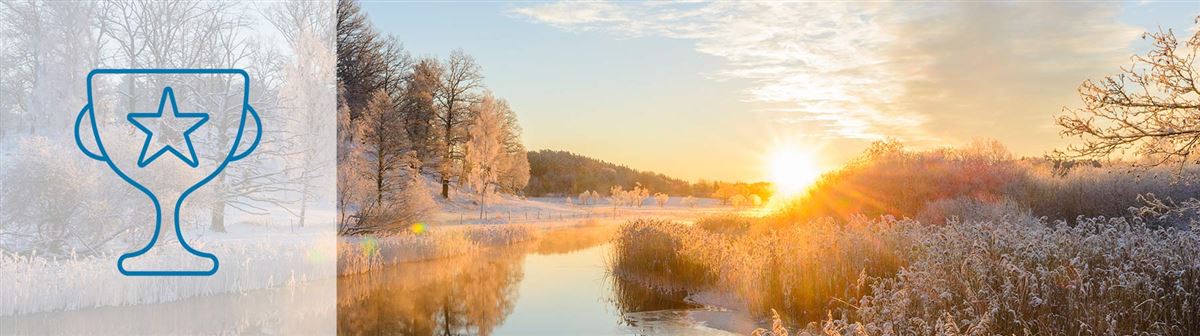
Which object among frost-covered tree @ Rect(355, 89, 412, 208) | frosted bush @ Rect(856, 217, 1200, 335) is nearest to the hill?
frost-covered tree @ Rect(355, 89, 412, 208)

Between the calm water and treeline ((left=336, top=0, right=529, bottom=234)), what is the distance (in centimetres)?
327

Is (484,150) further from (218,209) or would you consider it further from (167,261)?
(167,261)

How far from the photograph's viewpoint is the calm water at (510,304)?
39.7ft

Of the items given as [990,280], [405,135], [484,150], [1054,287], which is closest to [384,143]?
[405,135]

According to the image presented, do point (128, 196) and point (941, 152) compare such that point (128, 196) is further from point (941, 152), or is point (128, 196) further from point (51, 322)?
point (941, 152)

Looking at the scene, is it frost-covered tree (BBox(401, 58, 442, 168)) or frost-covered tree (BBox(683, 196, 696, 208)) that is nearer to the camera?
frost-covered tree (BBox(401, 58, 442, 168))

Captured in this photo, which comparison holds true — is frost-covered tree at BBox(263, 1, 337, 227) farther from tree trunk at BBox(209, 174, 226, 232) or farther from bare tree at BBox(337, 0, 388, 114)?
bare tree at BBox(337, 0, 388, 114)

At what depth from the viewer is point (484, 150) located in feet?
126

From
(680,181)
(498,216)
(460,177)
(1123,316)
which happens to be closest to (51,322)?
(1123,316)

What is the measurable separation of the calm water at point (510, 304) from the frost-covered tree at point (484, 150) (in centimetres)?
1646

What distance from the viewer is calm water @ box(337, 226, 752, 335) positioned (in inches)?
477

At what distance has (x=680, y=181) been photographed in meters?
93.2

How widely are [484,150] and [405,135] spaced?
884cm

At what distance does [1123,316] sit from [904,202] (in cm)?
1364
